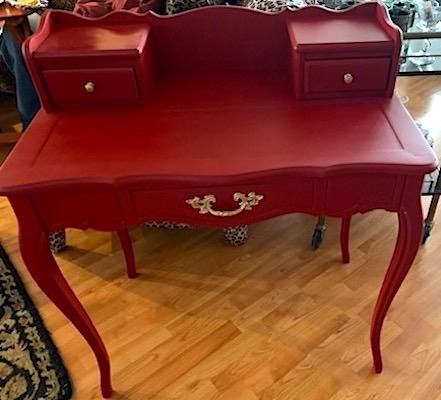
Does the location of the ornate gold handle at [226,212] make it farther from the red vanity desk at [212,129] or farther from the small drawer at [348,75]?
the small drawer at [348,75]

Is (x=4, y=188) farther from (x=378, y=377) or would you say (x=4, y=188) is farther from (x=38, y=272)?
(x=378, y=377)

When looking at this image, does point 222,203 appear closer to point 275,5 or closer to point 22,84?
Answer: point 275,5

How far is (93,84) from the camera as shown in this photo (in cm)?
106

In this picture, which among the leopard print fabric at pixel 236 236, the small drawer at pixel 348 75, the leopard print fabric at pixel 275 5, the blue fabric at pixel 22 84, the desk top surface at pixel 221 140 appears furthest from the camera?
the blue fabric at pixel 22 84

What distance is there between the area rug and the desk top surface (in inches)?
28.0

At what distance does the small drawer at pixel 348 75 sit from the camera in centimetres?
102

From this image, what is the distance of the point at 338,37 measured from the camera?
1039 millimetres

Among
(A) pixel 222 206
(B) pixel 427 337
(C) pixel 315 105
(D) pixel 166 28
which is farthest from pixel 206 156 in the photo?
(B) pixel 427 337

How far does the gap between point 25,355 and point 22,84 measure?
40.9 inches

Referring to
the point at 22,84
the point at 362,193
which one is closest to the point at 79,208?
the point at 362,193

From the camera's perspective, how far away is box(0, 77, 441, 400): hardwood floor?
51.1 inches

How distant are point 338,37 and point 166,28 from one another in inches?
Result: 16.0

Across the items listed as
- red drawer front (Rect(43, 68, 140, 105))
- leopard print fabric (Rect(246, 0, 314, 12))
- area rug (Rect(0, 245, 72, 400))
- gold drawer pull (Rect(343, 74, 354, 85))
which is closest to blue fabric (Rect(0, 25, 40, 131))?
area rug (Rect(0, 245, 72, 400))

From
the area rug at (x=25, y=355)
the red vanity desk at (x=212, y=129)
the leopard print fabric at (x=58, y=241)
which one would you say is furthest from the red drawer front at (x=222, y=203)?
the leopard print fabric at (x=58, y=241)
